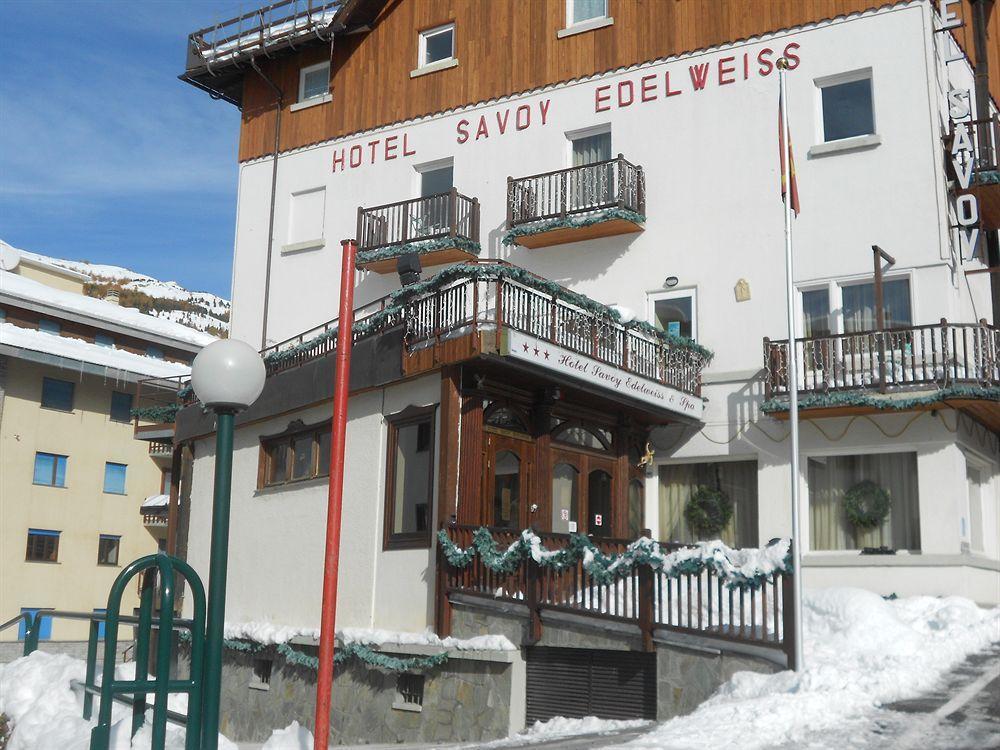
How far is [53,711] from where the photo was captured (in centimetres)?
1049

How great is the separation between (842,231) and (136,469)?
29.3 metres

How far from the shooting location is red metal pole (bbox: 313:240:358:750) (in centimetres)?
878

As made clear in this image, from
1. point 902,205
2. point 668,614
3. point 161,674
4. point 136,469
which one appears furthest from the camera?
point 136,469

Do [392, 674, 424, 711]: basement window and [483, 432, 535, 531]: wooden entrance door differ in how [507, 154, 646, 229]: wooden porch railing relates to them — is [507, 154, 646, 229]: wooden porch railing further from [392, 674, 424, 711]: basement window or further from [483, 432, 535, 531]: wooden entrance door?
[392, 674, 424, 711]: basement window

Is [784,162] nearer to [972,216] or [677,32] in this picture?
[972,216]

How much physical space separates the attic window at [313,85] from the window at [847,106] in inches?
466

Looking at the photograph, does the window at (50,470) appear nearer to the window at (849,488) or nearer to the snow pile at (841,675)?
the window at (849,488)

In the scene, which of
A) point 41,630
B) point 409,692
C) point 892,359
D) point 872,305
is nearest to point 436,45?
point 872,305

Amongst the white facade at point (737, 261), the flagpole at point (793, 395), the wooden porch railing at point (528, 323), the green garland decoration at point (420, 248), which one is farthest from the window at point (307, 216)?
the flagpole at point (793, 395)

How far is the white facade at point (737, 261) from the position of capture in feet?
58.6

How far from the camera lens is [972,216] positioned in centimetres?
1881

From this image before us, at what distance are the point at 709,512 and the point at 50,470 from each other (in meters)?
25.8

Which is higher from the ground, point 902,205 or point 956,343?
point 902,205

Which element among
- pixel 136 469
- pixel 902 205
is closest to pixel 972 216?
pixel 902 205
